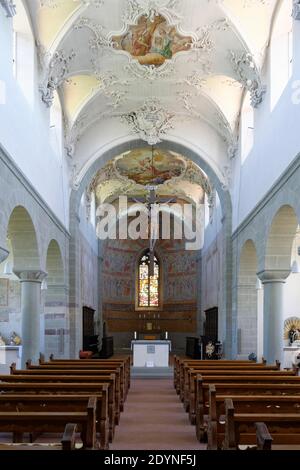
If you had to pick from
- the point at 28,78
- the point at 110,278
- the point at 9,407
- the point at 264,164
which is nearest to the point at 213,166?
the point at 264,164

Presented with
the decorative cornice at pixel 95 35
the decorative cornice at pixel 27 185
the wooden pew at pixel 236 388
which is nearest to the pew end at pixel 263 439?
the wooden pew at pixel 236 388

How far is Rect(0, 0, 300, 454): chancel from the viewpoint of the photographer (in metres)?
9.61

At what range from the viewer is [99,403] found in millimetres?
8328

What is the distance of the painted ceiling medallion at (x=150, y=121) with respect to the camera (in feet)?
73.7

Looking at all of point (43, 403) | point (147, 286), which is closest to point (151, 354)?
point (147, 286)

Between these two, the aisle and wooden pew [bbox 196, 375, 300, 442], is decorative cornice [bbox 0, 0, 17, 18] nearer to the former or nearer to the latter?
wooden pew [bbox 196, 375, 300, 442]

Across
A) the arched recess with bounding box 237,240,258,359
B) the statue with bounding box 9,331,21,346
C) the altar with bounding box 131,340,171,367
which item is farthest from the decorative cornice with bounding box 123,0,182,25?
the altar with bounding box 131,340,171,367

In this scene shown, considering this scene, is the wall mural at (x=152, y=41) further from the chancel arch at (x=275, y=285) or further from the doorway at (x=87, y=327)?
the doorway at (x=87, y=327)

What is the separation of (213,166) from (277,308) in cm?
890

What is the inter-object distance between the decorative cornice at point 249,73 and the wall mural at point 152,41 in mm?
1403

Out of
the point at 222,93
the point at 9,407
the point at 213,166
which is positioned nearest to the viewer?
the point at 9,407

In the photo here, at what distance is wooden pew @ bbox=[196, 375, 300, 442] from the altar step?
11638mm
